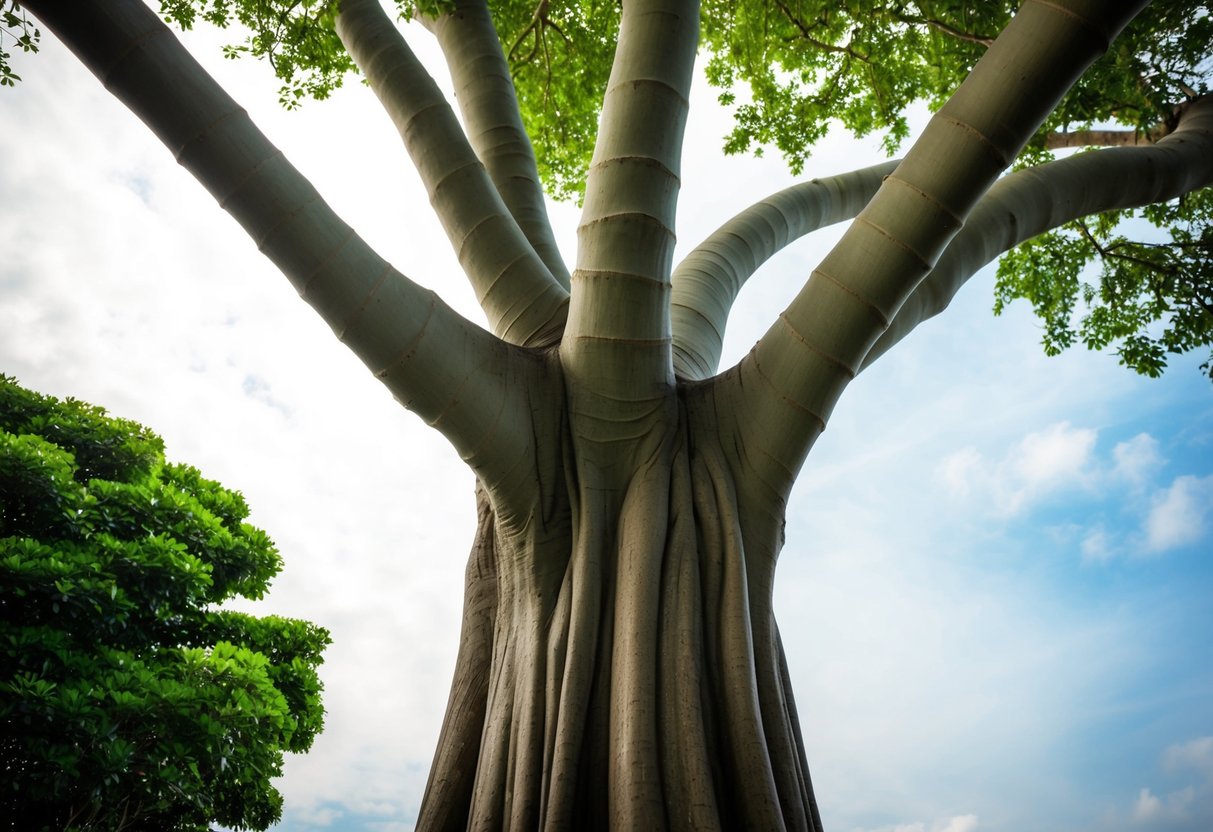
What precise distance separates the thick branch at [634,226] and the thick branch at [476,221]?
374 millimetres

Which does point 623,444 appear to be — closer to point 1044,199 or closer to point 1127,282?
point 1044,199

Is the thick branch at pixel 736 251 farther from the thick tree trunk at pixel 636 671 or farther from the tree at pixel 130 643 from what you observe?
the tree at pixel 130 643

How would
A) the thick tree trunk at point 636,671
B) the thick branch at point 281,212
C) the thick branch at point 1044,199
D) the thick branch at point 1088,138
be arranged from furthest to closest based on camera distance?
the thick branch at point 1088,138, the thick branch at point 1044,199, the thick tree trunk at point 636,671, the thick branch at point 281,212

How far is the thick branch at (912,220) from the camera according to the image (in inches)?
94.3

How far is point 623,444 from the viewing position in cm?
297

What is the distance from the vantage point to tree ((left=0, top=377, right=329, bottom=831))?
16.2 ft

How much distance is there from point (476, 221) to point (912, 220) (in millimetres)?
1699

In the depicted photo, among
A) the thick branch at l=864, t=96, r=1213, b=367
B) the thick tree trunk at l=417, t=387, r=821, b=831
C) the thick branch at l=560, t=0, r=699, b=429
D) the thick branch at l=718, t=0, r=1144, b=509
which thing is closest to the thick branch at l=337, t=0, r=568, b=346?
the thick branch at l=560, t=0, r=699, b=429

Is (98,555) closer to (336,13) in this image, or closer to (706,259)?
(336,13)

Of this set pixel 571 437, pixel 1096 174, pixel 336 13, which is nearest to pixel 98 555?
pixel 336 13

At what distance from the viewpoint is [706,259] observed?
419cm

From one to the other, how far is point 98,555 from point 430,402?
5125 mm

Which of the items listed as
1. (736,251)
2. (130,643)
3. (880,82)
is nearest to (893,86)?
(880,82)

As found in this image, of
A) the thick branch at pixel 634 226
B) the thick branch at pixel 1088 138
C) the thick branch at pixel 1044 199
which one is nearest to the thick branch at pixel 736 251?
the thick branch at pixel 634 226
